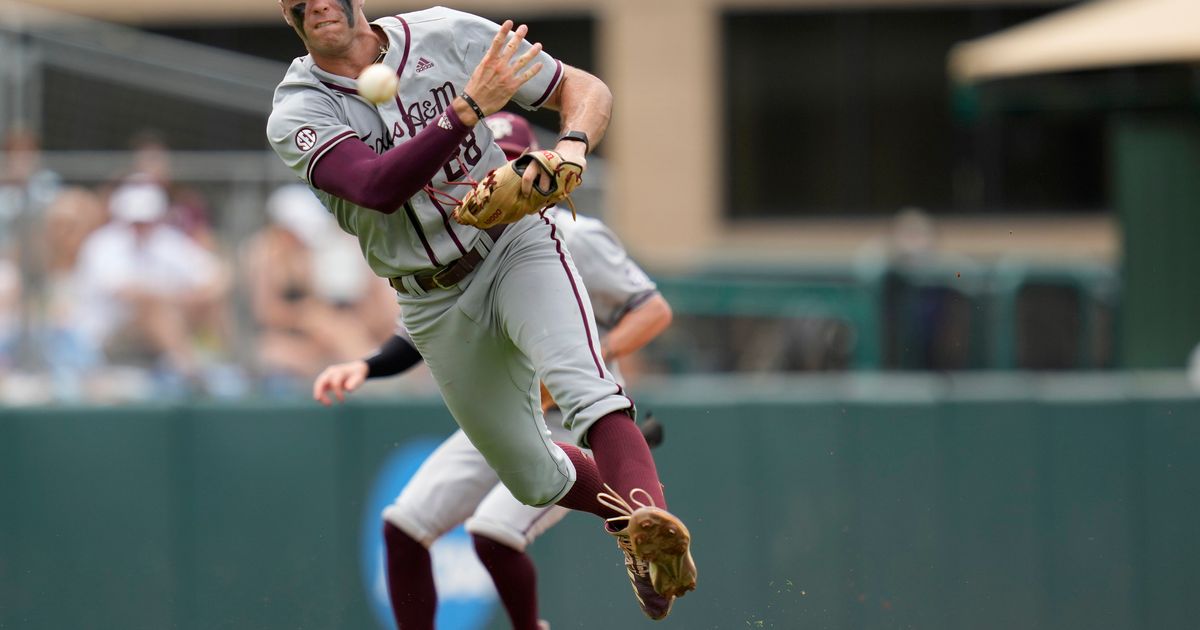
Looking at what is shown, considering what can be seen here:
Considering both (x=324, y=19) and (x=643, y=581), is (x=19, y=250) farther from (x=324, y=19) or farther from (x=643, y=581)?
(x=643, y=581)

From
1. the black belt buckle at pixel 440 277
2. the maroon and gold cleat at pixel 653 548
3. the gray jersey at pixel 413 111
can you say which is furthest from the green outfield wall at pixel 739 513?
the gray jersey at pixel 413 111

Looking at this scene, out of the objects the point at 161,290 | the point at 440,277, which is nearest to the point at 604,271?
the point at 440,277

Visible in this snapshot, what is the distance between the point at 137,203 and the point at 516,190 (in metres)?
5.23

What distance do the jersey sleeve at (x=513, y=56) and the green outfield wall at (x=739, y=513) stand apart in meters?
2.82

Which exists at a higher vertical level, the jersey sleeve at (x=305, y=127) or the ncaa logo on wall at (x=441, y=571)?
the jersey sleeve at (x=305, y=127)

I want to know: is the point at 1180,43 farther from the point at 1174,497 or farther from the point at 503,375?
the point at 503,375

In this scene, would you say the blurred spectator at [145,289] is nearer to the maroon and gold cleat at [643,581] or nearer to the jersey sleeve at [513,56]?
the jersey sleeve at [513,56]

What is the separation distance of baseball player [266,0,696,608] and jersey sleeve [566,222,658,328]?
744 mm

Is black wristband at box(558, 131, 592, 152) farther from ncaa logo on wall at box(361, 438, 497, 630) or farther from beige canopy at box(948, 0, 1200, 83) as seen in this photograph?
beige canopy at box(948, 0, 1200, 83)

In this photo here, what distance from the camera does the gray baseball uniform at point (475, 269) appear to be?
450 cm

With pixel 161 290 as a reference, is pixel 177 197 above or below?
above

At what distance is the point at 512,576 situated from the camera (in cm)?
573

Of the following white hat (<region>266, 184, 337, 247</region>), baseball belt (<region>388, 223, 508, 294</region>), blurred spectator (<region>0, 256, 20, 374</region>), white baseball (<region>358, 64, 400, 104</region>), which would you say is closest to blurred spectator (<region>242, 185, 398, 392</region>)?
white hat (<region>266, 184, 337, 247</region>)

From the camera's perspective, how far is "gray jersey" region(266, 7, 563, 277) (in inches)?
180
